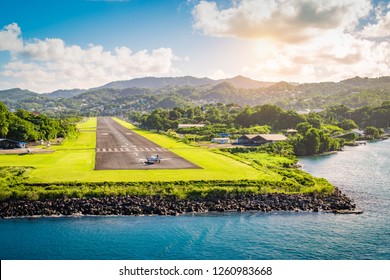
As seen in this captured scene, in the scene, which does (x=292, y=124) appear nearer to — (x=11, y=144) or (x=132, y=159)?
(x=132, y=159)

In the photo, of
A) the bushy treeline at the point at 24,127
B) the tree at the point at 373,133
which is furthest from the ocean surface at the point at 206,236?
the tree at the point at 373,133

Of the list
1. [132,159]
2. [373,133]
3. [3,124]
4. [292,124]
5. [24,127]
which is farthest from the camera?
[292,124]

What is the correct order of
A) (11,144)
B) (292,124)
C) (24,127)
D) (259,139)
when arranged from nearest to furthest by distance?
1. (11,144)
2. (24,127)
3. (259,139)
4. (292,124)

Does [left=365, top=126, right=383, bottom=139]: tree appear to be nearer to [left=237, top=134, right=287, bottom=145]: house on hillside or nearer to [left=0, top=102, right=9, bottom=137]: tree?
[left=237, top=134, right=287, bottom=145]: house on hillside

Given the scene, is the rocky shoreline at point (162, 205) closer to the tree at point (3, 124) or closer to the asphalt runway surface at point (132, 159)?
the asphalt runway surface at point (132, 159)

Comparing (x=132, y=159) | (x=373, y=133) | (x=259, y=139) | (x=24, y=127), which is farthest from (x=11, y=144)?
(x=373, y=133)

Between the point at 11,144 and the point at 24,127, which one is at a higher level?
the point at 24,127

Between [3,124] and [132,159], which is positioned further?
[3,124]

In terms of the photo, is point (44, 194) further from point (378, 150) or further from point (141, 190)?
point (378, 150)

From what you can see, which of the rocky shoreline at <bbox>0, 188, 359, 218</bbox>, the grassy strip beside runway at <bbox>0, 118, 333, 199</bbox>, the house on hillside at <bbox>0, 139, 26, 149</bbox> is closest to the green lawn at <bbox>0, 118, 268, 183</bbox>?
the grassy strip beside runway at <bbox>0, 118, 333, 199</bbox>
